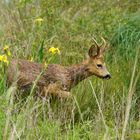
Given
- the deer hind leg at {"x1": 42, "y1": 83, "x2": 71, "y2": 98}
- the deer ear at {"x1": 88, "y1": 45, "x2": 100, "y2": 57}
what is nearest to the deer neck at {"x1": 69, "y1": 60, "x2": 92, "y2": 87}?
the deer ear at {"x1": 88, "y1": 45, "x2": 100, "y2": 57}

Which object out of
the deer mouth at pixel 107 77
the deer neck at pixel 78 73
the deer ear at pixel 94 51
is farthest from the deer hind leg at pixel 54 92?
the deer ear at pixel 94 51

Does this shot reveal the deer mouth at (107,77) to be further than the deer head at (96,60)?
No

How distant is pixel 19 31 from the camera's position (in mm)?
9984

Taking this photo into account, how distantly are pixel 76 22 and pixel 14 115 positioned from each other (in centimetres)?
493

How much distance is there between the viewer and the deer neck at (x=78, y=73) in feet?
26.0

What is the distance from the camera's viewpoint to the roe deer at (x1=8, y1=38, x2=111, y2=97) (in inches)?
289

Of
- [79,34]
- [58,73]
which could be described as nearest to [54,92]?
[58,73]

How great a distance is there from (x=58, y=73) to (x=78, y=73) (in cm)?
33

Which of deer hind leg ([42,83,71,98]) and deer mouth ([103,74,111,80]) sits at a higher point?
deer mouth ([103,74,111,80])

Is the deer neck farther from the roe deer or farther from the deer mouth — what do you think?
the deer mouth

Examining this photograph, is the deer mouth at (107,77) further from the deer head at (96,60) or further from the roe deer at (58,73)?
the deer head at (96,60)

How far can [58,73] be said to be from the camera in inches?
306

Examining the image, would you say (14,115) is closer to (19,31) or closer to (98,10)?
(19,31)

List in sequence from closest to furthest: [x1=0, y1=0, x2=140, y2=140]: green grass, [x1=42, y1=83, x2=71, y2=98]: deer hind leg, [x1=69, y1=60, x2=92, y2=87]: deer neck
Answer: [x1=42, y1=83, x2=71, y2=98]: deer hind leg < [x1=0, y1=0, x2=140, y2=140]: green grass < [x1=69, y1=60, x2=92, y2=87]: deer neck
